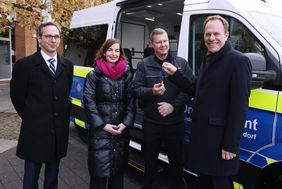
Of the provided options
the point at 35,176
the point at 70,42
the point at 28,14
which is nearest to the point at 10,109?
the point at 28,14

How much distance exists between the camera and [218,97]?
2305 mm

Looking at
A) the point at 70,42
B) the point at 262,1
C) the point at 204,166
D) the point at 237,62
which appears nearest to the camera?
the point at 237,62

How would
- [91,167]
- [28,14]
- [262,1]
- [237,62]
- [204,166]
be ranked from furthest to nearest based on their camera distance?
[28,14] < [262,1] < [91,167] < [204,166] < [237,62]

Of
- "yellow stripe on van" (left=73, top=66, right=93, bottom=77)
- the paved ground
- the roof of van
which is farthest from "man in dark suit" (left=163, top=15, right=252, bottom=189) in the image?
"yellow stripe on van" (left=73, top=66, right=93, bottom=77)

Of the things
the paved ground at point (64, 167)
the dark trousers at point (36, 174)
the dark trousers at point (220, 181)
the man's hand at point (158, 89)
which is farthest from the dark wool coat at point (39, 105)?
the dark trousers at point (220, 181)

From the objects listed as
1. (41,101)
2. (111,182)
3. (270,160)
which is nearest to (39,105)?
(41,101)

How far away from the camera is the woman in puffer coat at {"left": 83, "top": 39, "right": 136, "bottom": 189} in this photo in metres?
2.83

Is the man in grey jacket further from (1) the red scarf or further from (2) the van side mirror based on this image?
(2) the van side mirror

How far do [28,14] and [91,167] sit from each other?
4.90 metres

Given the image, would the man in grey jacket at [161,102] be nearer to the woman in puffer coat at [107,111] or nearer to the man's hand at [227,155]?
the woman in puffer coat at [107,111]

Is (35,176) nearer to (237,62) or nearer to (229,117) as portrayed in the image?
(229,117)

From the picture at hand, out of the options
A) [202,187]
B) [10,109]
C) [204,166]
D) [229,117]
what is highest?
[229,117]

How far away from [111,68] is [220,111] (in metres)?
1.12

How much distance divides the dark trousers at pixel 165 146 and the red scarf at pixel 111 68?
2.08 ft
